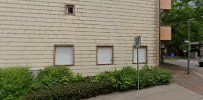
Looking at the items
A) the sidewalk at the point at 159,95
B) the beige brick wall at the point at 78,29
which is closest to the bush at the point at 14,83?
the beige brick wall at the point at 78,29

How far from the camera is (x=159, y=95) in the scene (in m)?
19.1

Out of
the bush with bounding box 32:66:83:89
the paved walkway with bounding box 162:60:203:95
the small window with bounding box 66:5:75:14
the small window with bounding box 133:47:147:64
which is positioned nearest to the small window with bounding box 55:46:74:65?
the bush with bounding box 32:66:83:89

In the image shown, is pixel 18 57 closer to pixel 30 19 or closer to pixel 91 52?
pixel 30 19

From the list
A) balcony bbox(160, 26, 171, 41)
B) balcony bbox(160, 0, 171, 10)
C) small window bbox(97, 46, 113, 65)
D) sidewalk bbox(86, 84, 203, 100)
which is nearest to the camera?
sidewalk bbox(86, 84, 203, 100)

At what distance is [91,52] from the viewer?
2125 cm

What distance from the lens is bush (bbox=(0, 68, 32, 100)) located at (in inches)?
651

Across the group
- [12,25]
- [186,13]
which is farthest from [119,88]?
[186,13]

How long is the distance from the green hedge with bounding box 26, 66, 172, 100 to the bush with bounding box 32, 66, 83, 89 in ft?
1.15

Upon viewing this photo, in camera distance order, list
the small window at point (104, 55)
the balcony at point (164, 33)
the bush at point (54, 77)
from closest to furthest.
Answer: the bush at point (54, 77) < the small window at point (104, 55) < the balcony at point (164, 33)

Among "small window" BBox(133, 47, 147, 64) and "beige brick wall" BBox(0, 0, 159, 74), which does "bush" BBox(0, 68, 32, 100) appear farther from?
"small window" BBox(133, 47, 147, 64)

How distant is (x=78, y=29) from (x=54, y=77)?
11.4ft

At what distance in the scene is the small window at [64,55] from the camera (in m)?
20.1

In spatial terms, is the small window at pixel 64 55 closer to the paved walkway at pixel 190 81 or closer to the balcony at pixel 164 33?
the paved walkway at pixel 190 81

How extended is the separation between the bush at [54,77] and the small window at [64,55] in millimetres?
909
